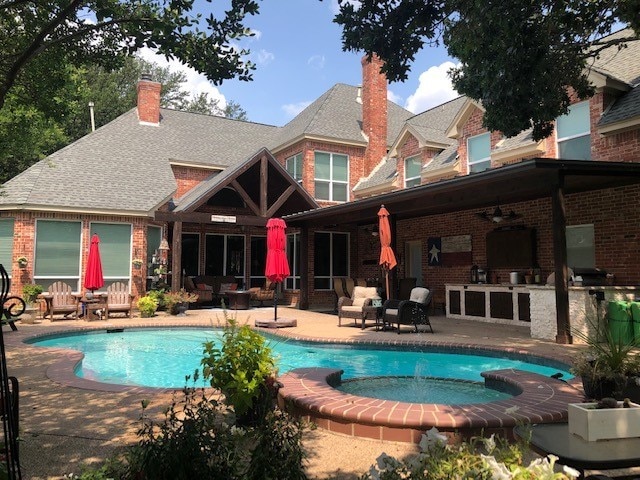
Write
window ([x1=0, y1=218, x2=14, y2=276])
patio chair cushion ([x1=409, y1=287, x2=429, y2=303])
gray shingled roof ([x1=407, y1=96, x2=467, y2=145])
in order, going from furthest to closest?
gray shingled roof ([x1=407, y1=96, x2=467, y2=145]), window ([x1=0, y1=218, x2=14, y2=276]), patio chair cushion ([x1=409, y1=287, x2=429, y2=303])

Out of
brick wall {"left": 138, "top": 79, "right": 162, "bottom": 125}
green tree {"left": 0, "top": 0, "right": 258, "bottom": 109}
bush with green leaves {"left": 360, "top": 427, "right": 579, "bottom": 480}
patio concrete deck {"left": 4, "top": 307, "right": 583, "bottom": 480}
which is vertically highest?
brick wall {"left": 138, "top": 79, "right": 162, "bottom": 125}

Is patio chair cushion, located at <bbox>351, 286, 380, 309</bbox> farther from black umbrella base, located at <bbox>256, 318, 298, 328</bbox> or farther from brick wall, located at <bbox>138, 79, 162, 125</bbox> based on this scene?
brick wall, located at <bbox>138, 79, 162, 125</bbox>

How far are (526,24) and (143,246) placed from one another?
44.2ft

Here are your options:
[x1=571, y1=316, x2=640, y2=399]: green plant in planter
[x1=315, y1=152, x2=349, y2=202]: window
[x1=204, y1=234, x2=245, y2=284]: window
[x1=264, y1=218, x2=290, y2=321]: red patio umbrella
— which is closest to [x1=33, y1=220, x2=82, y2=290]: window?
[x1=204, y1=234, x2=245, y2=284]: window

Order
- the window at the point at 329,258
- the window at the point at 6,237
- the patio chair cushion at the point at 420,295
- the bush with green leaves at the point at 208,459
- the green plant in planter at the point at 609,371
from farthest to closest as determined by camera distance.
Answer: the window at the point at 329,258 < the window at the point at 6,237 < the patio chair cushion at the point at 420,295 < the green plant in planter at the point at 609,371 < the bush with green leaves at the point at 208,459

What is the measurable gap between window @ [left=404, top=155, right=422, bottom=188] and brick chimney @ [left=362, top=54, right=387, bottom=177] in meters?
2.92

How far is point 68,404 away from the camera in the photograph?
15.9ft

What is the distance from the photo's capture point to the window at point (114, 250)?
51.3 feet

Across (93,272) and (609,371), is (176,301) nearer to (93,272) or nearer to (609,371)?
(93,272)

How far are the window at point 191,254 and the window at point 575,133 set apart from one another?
1359 centimetres

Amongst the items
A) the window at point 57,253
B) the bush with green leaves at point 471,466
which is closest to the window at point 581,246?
the bush with green leaves at point 471,466

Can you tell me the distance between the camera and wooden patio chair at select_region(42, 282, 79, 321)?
12992 mm

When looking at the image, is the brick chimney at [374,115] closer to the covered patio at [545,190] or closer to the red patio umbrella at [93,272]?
the covered patio at [545,190]

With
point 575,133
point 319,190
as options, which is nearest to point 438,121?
point 319,190
